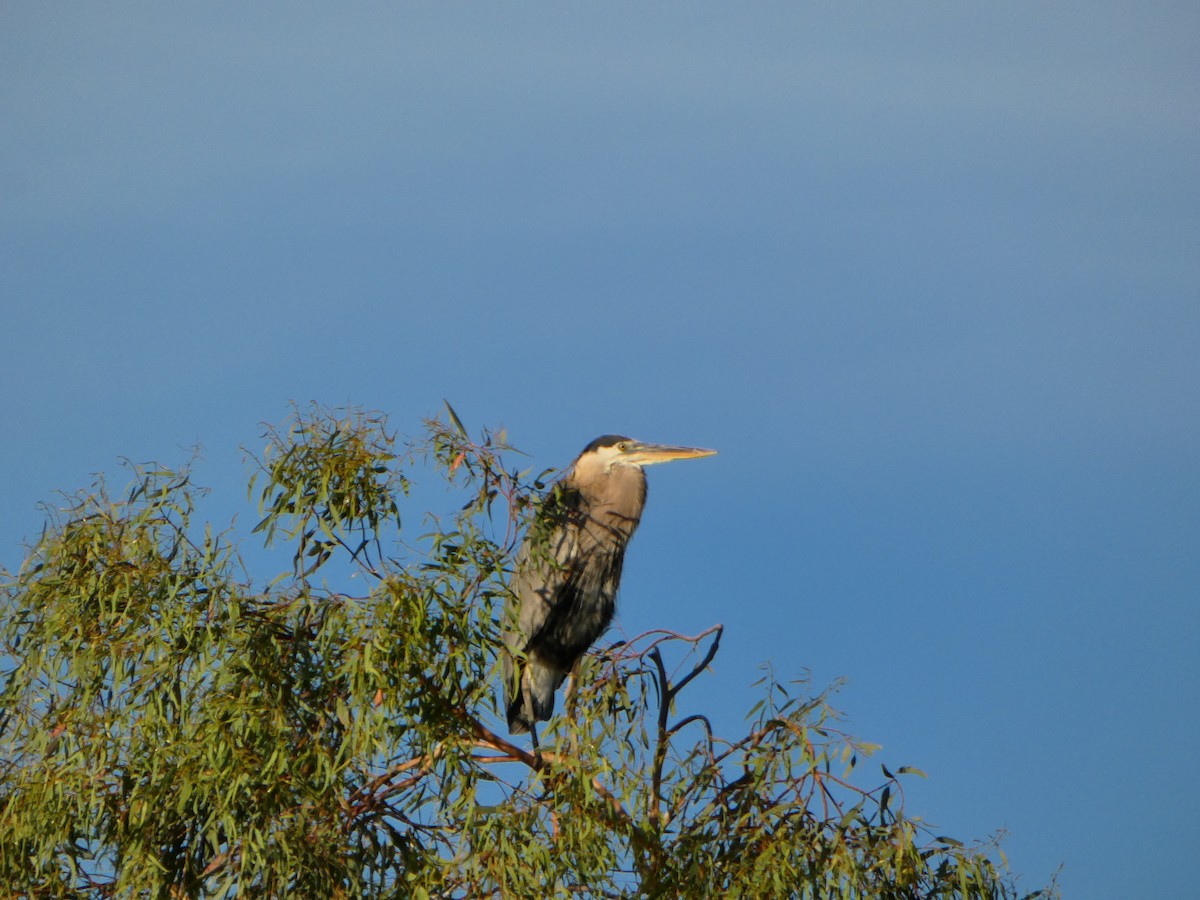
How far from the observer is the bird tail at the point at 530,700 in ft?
16.9

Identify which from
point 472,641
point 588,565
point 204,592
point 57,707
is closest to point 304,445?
point 204,592

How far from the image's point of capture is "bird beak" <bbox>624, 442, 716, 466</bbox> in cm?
587

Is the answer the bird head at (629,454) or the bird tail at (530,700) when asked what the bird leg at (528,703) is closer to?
the bird tail at (530,700)

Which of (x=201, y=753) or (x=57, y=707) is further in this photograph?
(x=57, y=707)

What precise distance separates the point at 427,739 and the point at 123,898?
910mm

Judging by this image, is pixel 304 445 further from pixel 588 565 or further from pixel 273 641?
pixel 588 565

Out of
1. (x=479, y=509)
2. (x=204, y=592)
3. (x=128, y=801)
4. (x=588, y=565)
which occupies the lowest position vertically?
(x=128, y=801)

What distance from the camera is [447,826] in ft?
12.5

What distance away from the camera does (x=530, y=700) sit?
519cm

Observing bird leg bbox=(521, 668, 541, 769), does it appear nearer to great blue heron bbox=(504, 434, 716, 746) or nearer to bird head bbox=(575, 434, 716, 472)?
great blue heron bbox=(504, 434, 716, 746)

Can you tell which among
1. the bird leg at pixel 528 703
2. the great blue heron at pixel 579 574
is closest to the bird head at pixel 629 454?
the great blue heron at pixel 579 574

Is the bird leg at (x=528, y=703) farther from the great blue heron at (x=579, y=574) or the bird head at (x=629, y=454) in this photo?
the bird head at (x=629, y=454)

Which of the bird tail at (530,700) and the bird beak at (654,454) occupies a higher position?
the bird beak at (654,454)

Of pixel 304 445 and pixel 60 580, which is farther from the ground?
pixel 304 445
